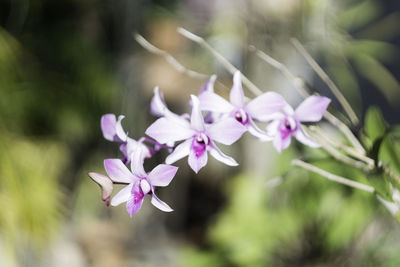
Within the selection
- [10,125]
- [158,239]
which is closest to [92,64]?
[10,125]

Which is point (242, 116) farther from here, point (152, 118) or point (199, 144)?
point (152, 118)

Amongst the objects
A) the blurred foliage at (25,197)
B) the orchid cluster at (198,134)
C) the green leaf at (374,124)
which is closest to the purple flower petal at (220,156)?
the orchid cluster at (198,134)

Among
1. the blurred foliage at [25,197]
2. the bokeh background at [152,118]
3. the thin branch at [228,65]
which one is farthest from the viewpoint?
the blurred foliage at [25,197]

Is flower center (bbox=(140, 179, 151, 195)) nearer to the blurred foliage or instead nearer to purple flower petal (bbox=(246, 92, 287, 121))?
purple flower petal (bbox=(246, 92, 287, 121))

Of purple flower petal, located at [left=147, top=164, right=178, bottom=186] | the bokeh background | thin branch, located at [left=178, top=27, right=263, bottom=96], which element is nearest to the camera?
purple flower petal, located at [left=147, top=164, right=178, bottom=186]

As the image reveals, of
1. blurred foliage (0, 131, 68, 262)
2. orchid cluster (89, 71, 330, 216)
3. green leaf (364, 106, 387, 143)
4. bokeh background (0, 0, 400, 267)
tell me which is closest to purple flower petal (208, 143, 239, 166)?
orchid cluster (89, 71, 330, 216)

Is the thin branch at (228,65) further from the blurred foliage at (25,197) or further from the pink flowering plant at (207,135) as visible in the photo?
the blurred foliage at (25,197)

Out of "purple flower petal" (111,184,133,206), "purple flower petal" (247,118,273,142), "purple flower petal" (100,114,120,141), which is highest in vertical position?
"purple flower petal" (247,118,273,142)
